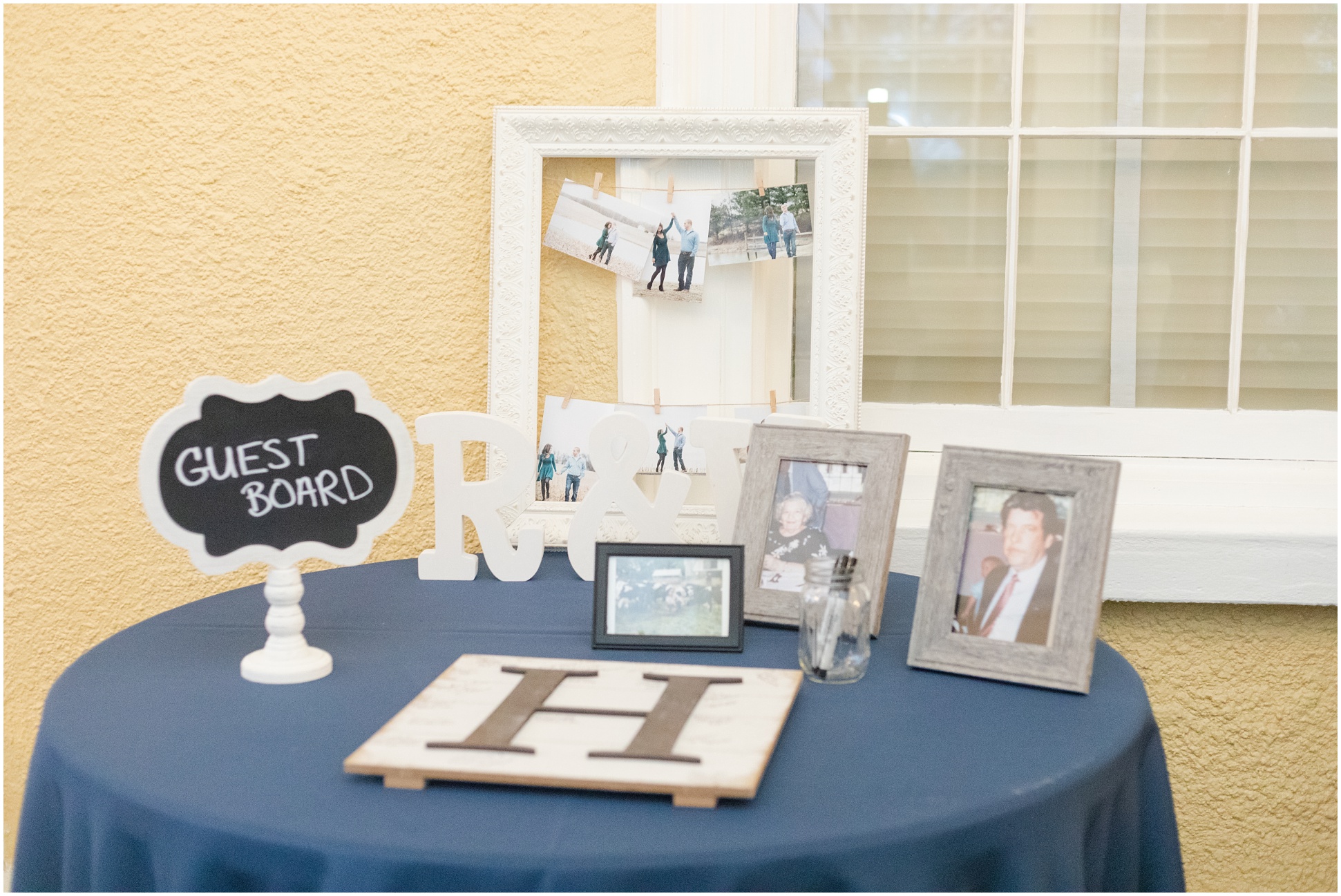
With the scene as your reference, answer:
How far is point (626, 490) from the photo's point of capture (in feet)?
4.64

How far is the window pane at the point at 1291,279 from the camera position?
181cm

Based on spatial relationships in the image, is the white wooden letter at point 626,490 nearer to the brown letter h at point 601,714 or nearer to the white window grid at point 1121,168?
the brown letter h at point 601,714

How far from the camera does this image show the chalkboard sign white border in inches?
40.1

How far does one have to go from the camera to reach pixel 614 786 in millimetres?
778

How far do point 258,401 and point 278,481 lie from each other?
9cm

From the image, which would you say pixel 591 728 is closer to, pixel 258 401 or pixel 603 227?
pixel 258 401

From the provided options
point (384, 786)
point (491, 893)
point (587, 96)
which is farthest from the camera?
point (587, 96)

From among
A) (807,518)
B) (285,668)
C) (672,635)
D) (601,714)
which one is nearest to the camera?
(601,714)

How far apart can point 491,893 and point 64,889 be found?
1.63 feet

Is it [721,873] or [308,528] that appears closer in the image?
[721,873]

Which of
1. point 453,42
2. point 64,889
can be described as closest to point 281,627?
point 64,889

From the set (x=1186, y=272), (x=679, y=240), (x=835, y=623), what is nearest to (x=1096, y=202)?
(x=1186, y=272)

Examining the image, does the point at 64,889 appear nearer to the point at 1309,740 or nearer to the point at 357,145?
the point at 357,145

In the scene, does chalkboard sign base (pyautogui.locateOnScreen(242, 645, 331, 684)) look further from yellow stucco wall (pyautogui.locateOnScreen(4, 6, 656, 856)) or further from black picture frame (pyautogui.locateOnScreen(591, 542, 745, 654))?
yellow stucco wall (pyautogui.locateOnScreen(4, 6, 656, 856))
